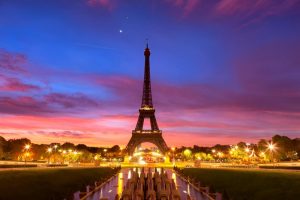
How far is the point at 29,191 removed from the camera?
3006cm

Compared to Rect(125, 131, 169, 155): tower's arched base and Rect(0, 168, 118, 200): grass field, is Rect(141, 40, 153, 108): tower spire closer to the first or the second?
Rect(125, 131, 169, 155): tower's arched base

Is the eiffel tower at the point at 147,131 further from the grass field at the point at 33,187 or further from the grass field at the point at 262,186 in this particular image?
the grass field at the point at 33,187

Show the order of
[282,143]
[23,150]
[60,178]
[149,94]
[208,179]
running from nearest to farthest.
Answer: [60,178], [208,179], [282,143], [23,150], [149,94]

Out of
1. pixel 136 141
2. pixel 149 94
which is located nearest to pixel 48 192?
pixel 136 141

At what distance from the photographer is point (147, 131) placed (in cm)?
14050

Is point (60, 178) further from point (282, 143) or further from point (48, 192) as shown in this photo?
point (282, 143)

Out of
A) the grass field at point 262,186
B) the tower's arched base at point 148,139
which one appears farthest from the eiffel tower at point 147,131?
the grass field at point 262,186

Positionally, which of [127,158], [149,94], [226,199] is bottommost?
[226,199]

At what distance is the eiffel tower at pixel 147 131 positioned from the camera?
137m

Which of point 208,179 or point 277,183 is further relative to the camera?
point 208,179

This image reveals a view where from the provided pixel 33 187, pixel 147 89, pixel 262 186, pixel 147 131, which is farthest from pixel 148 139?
pixel 33 187

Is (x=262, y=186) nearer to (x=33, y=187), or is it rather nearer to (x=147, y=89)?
(x=33, y=187)

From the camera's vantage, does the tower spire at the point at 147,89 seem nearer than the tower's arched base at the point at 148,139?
No

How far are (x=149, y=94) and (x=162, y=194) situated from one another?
121 meters
